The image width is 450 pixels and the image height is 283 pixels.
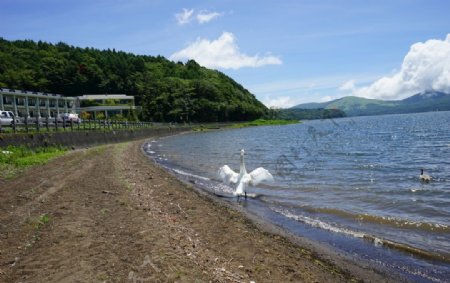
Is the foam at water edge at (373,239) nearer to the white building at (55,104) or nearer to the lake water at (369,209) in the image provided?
the lake water at (369,209)

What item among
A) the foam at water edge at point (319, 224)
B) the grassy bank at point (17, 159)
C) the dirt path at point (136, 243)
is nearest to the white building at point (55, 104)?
the grassy bank at point (17, 159)

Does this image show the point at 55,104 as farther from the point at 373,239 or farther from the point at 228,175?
the point at 373,239

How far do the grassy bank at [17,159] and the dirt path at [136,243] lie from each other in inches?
205

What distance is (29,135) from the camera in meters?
25.3

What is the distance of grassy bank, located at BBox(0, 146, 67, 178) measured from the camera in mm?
17728

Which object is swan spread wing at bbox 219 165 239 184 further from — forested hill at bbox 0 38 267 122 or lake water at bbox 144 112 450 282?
forested hill at bbox 0 38 267 122

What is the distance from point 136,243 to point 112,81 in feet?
424

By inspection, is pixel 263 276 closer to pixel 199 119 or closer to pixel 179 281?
pixel 179 281

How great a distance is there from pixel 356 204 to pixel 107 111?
3923 inches

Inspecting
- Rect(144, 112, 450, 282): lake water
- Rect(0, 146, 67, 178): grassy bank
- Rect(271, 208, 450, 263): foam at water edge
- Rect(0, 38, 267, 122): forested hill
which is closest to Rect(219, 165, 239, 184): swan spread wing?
Rect(144, 112, 450, 282): lake water

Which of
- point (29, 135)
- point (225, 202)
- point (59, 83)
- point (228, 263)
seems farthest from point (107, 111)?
point (228, 263)

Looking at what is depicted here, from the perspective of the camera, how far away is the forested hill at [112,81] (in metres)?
113

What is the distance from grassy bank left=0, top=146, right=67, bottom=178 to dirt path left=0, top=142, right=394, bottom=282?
5.21 m

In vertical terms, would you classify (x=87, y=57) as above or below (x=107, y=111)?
above
